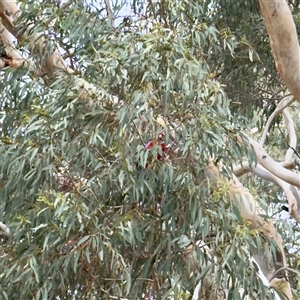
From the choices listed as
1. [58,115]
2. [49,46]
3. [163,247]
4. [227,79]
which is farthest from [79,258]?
[227,79]

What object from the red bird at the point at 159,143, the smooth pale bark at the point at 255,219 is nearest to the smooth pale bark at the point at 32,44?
the red bird at the point at 159,143

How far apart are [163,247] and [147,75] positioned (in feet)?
2.22

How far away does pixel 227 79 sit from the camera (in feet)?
14.2

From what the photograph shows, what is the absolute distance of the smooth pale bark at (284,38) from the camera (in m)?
2.45

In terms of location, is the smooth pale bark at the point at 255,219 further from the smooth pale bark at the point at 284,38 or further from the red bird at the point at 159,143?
the smooth pale bark at the point at 284,38

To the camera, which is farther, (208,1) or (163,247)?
(208,1)

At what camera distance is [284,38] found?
2.52 meters

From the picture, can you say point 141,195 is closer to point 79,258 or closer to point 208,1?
point 79,258

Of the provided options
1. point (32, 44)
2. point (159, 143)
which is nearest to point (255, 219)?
point (159, 143)

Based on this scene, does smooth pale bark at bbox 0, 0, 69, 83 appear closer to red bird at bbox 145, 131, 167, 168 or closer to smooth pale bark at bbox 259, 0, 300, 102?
red bird at bbox 145, 131, 167, 168

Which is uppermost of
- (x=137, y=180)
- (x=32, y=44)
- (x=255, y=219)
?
(x=32, y=44)

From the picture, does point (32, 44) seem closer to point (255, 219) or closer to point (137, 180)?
point (137, 180)

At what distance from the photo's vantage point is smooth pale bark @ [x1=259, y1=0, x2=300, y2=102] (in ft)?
8.03

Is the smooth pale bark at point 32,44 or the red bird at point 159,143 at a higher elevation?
the smooth pale bark at point 32,44
